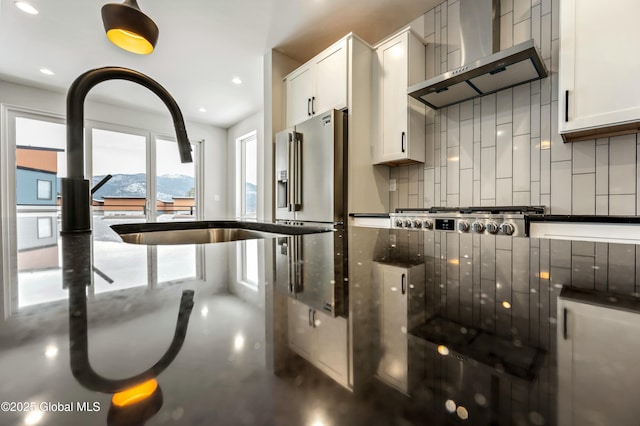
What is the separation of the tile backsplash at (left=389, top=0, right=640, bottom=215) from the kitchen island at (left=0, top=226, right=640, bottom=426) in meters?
1.99

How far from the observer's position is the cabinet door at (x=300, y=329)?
136 mm

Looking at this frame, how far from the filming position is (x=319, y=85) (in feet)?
8.54

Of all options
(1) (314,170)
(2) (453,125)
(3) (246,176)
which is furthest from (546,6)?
→ (3) (246,176)

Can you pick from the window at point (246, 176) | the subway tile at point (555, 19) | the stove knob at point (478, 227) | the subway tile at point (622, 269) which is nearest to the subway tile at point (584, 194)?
the stove knob at point (478, 227)

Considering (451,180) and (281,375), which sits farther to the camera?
(451,180)

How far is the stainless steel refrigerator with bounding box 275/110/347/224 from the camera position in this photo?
2326 mm

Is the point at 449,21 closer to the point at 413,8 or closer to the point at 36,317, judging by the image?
the point at 413,8

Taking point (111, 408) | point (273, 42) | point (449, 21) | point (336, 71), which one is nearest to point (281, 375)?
point (111, 408)

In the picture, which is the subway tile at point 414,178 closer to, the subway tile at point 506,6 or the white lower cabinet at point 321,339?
the subway tile at point 506,6

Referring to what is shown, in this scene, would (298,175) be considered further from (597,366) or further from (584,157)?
(597,366)

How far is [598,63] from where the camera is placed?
1.45 meters

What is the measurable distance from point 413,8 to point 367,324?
292 cm

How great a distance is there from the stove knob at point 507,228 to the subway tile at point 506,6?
1.63 meters

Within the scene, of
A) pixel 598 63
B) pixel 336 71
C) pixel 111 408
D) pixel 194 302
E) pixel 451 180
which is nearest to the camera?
pixel 111 408
